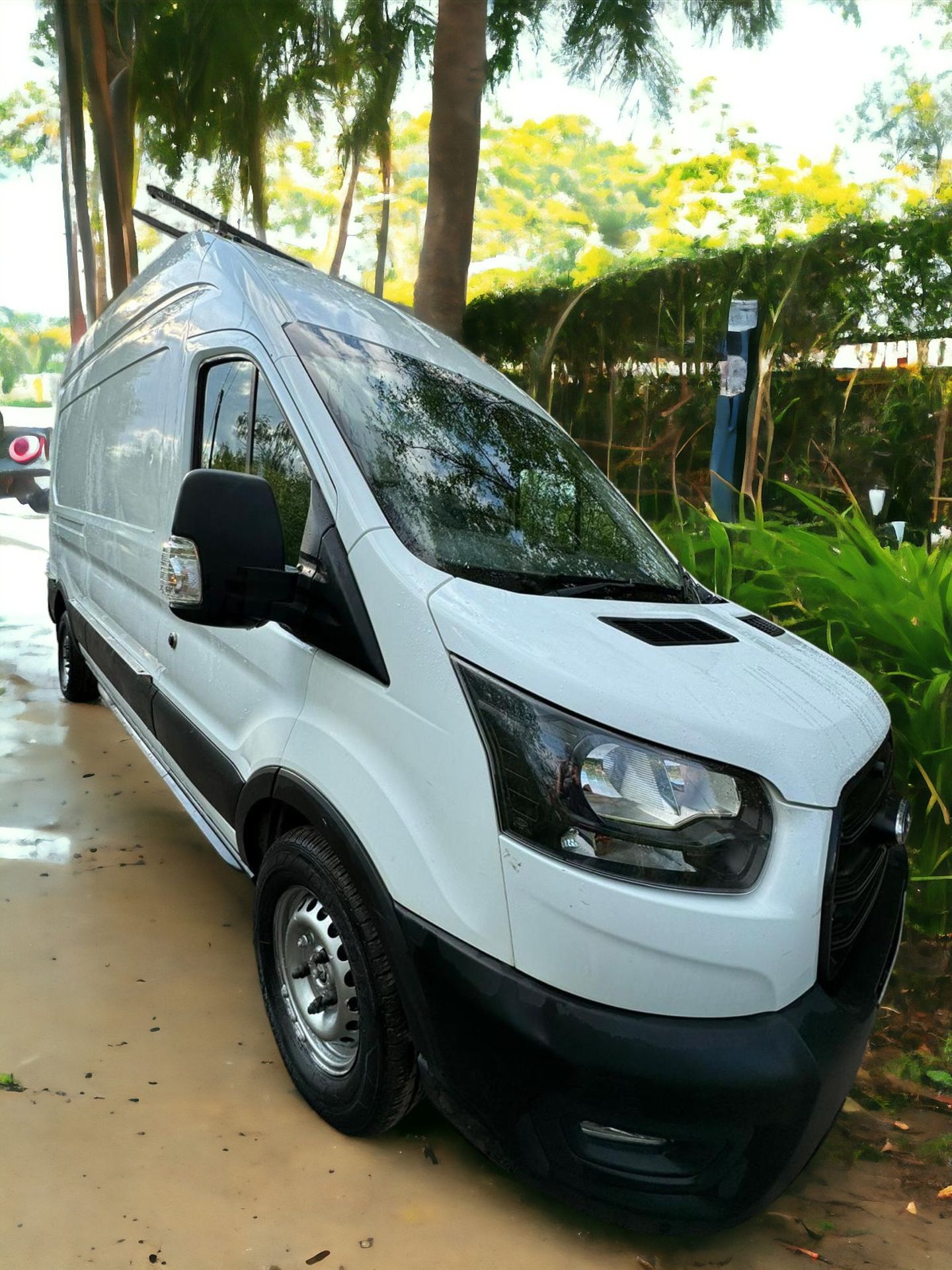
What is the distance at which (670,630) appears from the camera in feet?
7.97

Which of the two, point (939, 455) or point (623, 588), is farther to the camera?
point (939, 455)

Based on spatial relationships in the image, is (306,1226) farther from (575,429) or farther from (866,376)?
(575,429)

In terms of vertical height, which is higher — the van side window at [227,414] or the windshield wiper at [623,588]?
the van side window at [227,414]

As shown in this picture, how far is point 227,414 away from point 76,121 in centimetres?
1739

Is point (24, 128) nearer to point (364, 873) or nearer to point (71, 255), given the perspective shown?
point (71, 255)

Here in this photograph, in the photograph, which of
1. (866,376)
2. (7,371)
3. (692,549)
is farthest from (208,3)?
(7,371)

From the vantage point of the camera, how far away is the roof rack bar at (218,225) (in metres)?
3.61

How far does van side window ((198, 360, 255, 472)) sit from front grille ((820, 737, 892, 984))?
1.90 metres

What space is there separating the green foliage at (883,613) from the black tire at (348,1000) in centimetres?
205

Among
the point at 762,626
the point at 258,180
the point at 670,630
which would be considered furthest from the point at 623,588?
the point at 258,180

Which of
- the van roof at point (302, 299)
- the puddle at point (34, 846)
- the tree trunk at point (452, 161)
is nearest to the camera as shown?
the van roof at point (302, 299)

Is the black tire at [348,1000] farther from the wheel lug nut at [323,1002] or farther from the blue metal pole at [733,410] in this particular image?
the blue metal pole at [733,410]

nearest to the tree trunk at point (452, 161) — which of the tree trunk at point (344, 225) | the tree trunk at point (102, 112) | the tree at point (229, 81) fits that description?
the tree at point (229, 81)

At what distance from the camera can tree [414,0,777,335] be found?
7.17 meters
